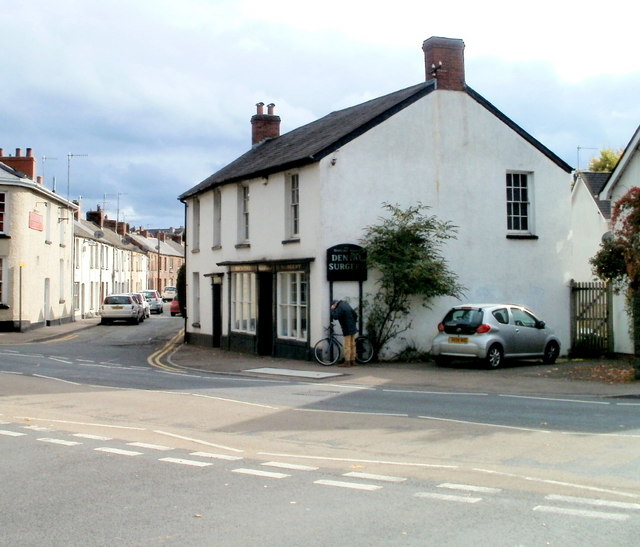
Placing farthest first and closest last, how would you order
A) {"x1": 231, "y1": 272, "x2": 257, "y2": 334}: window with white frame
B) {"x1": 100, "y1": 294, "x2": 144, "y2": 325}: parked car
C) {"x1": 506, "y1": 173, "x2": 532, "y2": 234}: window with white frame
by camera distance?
{"x1": 100, "y1": 294, "x2": 144, "y2": 325}: parked car < {"x1": 231, "y1": 272, "x2": 257, "y2": 334}: window with white frame < {"x1": 506, "y1": 173, "x2": 532, "y2": 234}: window with white frame

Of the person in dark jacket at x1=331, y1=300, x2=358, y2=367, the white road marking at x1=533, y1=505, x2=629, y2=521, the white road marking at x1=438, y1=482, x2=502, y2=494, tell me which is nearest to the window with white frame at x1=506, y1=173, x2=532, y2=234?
the person in dark jacket at x1=331, y1=300, x2=358, y2=367

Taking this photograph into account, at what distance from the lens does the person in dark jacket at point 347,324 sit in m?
20.8

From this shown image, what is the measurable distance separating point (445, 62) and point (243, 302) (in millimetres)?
9931

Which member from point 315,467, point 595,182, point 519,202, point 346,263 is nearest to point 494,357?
point 346,263

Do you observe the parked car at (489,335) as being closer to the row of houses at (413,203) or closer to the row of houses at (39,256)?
the row of houses at (413,203)

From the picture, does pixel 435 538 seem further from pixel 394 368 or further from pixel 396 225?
pixel 396 225

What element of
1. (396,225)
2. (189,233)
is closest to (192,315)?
(189,233)

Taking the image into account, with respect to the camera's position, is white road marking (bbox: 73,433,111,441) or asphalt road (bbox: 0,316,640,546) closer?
asphalt road (bbox: 0,316,640,546)

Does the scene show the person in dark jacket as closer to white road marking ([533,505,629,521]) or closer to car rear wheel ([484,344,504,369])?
car rear wheel ([484,344,504,369])

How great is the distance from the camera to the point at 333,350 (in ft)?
70.7

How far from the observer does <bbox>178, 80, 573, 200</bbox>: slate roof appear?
22.4 m

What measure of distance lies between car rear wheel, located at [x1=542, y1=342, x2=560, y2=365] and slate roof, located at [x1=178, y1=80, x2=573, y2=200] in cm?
694

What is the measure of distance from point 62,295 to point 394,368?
98.8 feet

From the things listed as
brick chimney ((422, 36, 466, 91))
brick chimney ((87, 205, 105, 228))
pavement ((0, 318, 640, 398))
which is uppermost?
brick chimney ((87, 205, 105, 228))
